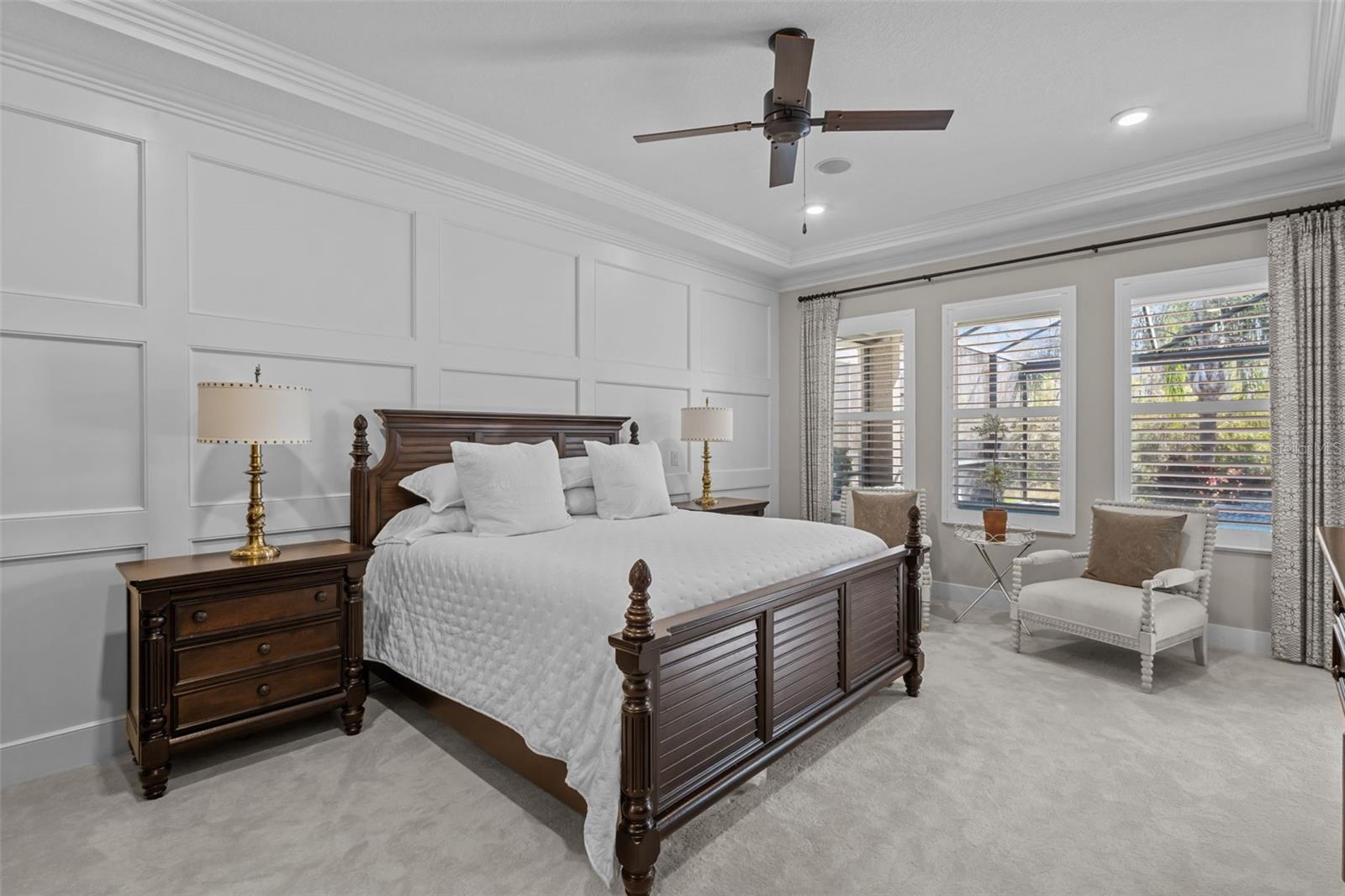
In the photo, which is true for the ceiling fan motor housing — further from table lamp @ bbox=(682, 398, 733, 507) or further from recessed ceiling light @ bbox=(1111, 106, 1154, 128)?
table lamp @ bbox=(682, 398, 733, 507)

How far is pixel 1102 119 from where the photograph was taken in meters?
3.30

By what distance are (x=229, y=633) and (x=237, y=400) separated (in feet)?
2.97

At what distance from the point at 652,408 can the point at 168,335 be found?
118 inches

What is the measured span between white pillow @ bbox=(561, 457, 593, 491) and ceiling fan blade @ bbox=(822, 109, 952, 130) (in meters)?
2.19

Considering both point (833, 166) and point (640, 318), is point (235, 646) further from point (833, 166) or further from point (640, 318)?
point (833, 166)

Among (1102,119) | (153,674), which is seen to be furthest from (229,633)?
(1102,119)

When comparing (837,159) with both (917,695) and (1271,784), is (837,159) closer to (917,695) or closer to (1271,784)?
(917,695)

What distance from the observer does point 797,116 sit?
2.55m

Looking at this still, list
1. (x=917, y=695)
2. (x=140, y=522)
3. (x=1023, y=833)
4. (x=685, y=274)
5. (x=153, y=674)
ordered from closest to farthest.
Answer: (x=1023, y=833) → (x=153, y=674) → (x=140, y=522) → (x=917, y=695) → (x=685, y=274)

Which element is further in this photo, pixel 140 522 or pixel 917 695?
pixel 917 695

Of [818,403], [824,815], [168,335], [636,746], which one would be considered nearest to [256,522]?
[168,335]

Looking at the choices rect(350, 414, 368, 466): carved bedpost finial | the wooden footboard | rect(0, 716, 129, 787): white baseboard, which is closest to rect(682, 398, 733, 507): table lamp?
the wooden footboard

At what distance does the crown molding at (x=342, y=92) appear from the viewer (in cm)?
240

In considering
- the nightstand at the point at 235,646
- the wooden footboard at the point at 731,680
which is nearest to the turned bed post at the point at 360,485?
the nightstand at the point at 235,646
